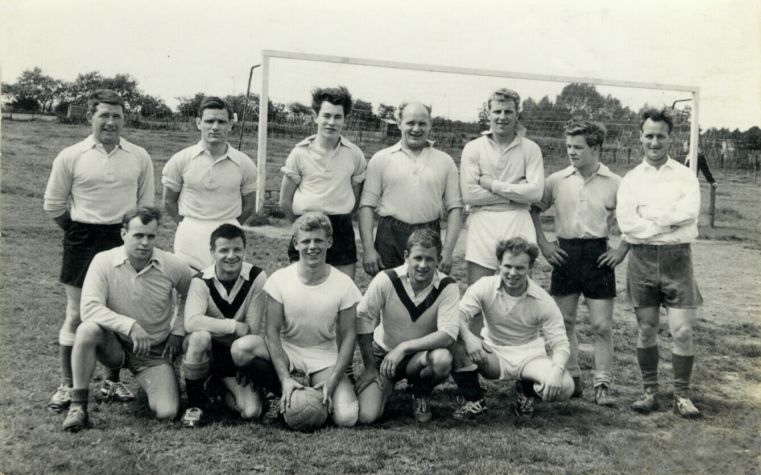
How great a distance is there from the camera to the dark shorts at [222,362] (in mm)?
3826

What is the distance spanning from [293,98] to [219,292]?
621 cm

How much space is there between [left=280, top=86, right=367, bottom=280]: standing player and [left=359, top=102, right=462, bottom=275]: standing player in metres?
0.13

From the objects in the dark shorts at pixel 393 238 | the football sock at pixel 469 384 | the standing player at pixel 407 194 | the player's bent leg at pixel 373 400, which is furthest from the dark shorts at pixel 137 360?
the football sock at pixel 469 384

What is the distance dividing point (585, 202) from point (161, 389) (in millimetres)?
Answer: 2808

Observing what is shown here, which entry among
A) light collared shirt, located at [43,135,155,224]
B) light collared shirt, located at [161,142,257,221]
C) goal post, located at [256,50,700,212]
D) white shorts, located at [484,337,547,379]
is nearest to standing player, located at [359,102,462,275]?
white shorts, located at [484,337,547,379]

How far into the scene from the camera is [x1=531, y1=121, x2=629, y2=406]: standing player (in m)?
4.34

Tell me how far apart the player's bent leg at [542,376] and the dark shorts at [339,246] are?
1301mm

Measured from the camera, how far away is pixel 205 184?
165 inches

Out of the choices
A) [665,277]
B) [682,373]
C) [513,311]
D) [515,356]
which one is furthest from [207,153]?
[682,373]

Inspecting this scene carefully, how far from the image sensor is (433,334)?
3.82m

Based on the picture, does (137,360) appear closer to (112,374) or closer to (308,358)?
(112,374)

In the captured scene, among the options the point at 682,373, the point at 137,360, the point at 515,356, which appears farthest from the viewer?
the point at 682,373

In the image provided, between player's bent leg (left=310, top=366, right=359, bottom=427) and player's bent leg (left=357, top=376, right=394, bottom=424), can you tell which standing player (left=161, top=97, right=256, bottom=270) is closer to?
player's bent leg (left=310, top=366, right=359, bottom=427)

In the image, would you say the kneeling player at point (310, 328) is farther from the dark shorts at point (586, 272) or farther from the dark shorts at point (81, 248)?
the dark shorts at point (586, 272)
